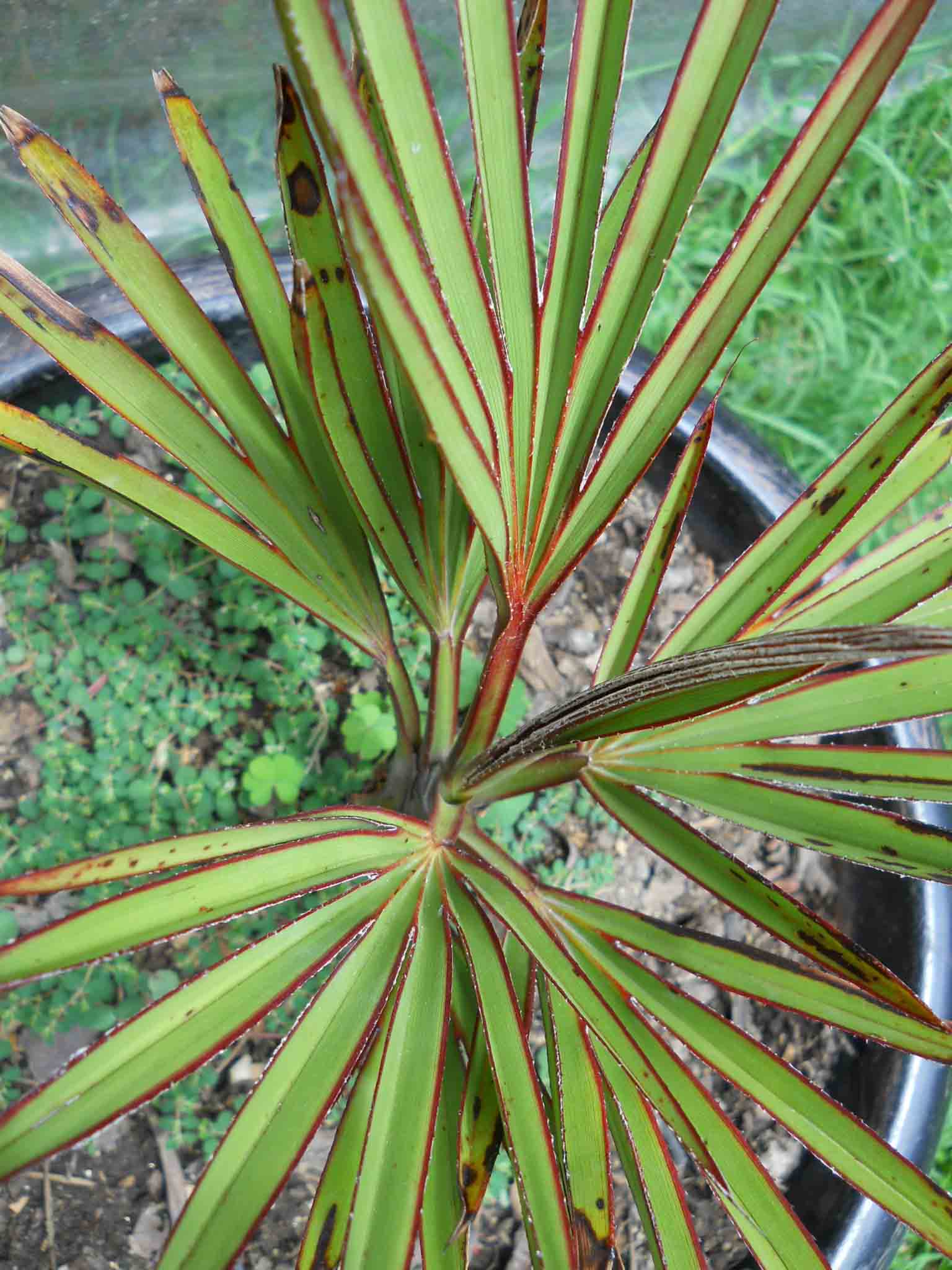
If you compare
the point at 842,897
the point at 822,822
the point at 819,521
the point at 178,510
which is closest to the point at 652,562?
the point at 819,521

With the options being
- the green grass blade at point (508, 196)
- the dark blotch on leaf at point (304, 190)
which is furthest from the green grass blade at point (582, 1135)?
the dark blotch on leaf at point (304, 190)

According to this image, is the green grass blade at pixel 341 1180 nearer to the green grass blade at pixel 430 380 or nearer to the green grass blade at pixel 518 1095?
the green grass blade at pixel 518 1095

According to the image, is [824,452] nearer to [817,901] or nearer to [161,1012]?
[817,901]

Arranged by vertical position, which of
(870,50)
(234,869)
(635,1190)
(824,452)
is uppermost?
(824,452)

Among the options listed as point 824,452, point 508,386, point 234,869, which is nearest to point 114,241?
point 508,386

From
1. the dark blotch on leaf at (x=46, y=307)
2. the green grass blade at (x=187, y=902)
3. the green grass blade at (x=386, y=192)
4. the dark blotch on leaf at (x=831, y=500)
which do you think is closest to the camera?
the green grass blade at (x=386, y=192)

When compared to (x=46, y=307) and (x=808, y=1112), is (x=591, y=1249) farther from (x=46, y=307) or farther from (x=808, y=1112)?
(x=46, y=307)

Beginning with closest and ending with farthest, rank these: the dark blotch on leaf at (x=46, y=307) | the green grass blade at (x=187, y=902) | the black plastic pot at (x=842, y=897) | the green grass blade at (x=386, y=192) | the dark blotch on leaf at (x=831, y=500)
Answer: the green grass blade at (x=386, y=192) → the green grass blade at (x=187, y=902) → the dark blotch on leaf at (x=46, y=307) → the dark blotch on leaf at (x=831, y=500) → the black plastic pot at (x=842, y=897)
